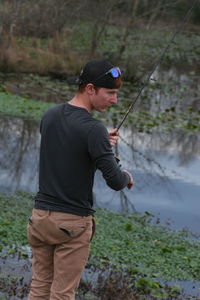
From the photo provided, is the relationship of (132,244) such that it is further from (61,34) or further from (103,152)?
(61,34)

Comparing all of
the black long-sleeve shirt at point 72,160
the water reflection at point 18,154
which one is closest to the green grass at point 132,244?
the water reflection at point 18,154

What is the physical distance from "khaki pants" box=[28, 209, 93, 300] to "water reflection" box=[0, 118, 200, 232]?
458cm

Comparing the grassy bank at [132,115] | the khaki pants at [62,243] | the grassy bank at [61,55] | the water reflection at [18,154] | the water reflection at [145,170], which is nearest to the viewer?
the khaki pants at [62,243]

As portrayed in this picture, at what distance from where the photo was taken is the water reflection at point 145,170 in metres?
8.74

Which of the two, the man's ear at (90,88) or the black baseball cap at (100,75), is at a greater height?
the black baseball cap at (100,75)

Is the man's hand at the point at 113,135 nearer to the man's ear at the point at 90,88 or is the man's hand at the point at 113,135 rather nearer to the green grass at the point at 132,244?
the man's ear at the point at 90,88

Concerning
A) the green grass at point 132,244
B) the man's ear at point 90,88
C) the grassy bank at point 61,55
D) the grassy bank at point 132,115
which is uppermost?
the man's ear at point 90,88

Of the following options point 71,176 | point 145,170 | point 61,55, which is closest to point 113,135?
point 71,176

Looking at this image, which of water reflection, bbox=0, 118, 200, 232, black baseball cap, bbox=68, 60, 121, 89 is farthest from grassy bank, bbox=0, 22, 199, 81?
black baseball cap, bbox=68, 60, 121, 89

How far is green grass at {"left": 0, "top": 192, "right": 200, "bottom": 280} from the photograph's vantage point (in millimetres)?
6000

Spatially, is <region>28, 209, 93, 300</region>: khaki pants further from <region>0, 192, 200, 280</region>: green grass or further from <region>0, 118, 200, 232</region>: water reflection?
<region>0, 118, 200, 232</region>: water reflection

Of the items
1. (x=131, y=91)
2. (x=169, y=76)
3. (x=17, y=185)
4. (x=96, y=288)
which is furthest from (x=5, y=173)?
(x=169, y=76)

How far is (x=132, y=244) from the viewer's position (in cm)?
652

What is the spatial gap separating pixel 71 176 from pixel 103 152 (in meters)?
0.22
